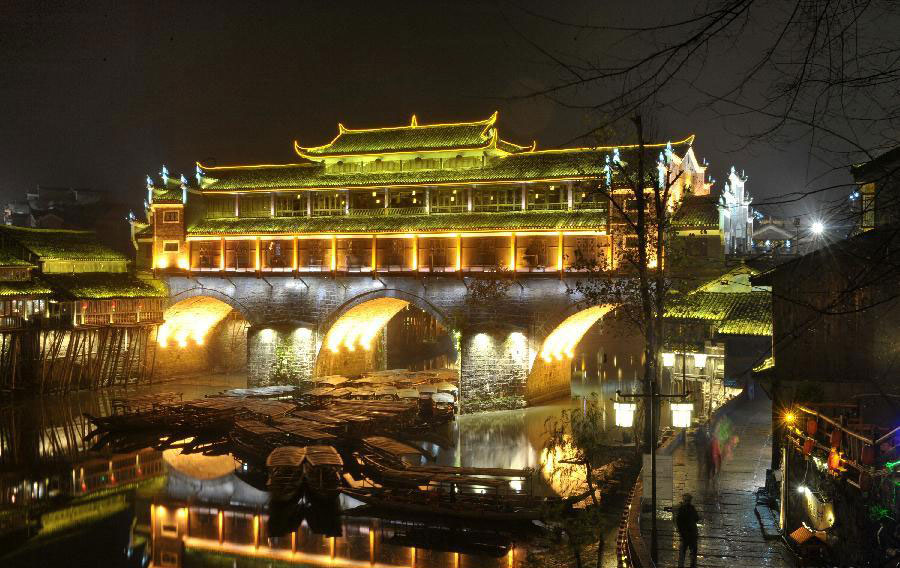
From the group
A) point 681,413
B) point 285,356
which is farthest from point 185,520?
point 285,356

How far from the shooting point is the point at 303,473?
21.0 meters

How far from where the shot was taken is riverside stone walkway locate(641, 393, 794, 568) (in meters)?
12.0

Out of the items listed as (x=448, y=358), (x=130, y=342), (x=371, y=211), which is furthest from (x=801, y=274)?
(x=448, y=358)

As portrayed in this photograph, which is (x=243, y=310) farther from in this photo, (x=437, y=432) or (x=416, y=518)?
(x=416, y=518)

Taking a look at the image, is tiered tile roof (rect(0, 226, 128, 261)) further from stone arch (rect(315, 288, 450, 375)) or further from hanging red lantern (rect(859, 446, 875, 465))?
hanging red lantern (rect(859, 446, 875, 465))

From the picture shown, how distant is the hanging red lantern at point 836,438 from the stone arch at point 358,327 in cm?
2199

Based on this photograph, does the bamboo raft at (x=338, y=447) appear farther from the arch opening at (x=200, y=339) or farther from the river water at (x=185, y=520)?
the arch opening at (x=200, y=339)

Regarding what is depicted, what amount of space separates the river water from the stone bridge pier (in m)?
3.54

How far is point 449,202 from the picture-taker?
34625mm

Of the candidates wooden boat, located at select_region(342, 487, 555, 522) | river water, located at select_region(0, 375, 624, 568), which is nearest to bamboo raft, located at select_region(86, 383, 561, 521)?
wooden boat, located at select_region(342, 487, 555, 522)

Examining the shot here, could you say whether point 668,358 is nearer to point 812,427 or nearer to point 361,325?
point 812,427

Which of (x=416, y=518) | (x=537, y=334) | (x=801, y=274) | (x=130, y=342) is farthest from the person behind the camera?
(x=130, y=342)

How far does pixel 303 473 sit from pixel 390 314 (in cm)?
2028

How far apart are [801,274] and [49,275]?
32.7 m
